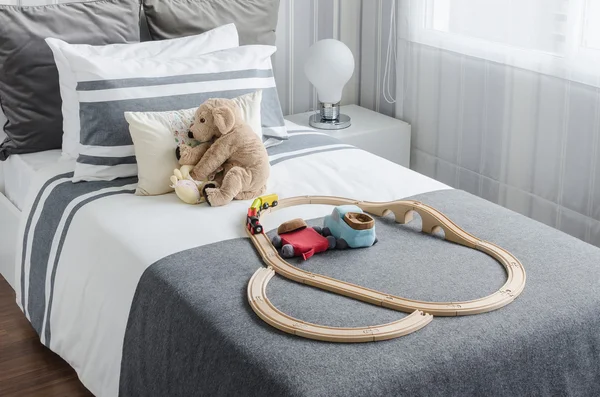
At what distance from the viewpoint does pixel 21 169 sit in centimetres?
282

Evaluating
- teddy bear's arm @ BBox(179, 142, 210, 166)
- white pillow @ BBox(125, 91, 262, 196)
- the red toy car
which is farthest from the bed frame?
the red toy car

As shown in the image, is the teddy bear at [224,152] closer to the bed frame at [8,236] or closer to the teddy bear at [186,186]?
the teddy bear at [186,186]

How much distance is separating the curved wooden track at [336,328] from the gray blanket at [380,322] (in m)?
0.01

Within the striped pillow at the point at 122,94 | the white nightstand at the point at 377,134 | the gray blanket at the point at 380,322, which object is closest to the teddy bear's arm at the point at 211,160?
→ the striped pillow at the point at 122,94

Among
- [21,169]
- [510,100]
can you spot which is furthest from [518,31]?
[21,169]

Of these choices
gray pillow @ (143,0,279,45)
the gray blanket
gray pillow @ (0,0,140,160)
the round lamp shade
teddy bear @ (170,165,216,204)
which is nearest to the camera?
Answer: the gray blanket

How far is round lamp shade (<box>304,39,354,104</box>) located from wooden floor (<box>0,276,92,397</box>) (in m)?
1.49

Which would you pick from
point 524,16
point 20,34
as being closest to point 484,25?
point 524,16

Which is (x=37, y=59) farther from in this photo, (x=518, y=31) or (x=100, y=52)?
(x=518, y=31)

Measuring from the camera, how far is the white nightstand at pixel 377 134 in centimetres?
346

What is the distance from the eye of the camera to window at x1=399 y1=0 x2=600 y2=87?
2.81 metres

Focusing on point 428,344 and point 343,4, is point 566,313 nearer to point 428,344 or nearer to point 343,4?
point 428,344

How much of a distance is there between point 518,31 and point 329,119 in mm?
879

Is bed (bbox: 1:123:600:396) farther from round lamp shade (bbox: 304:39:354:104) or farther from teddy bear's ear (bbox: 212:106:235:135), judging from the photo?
round lamp shade (bbox: 304:39:354:104)
